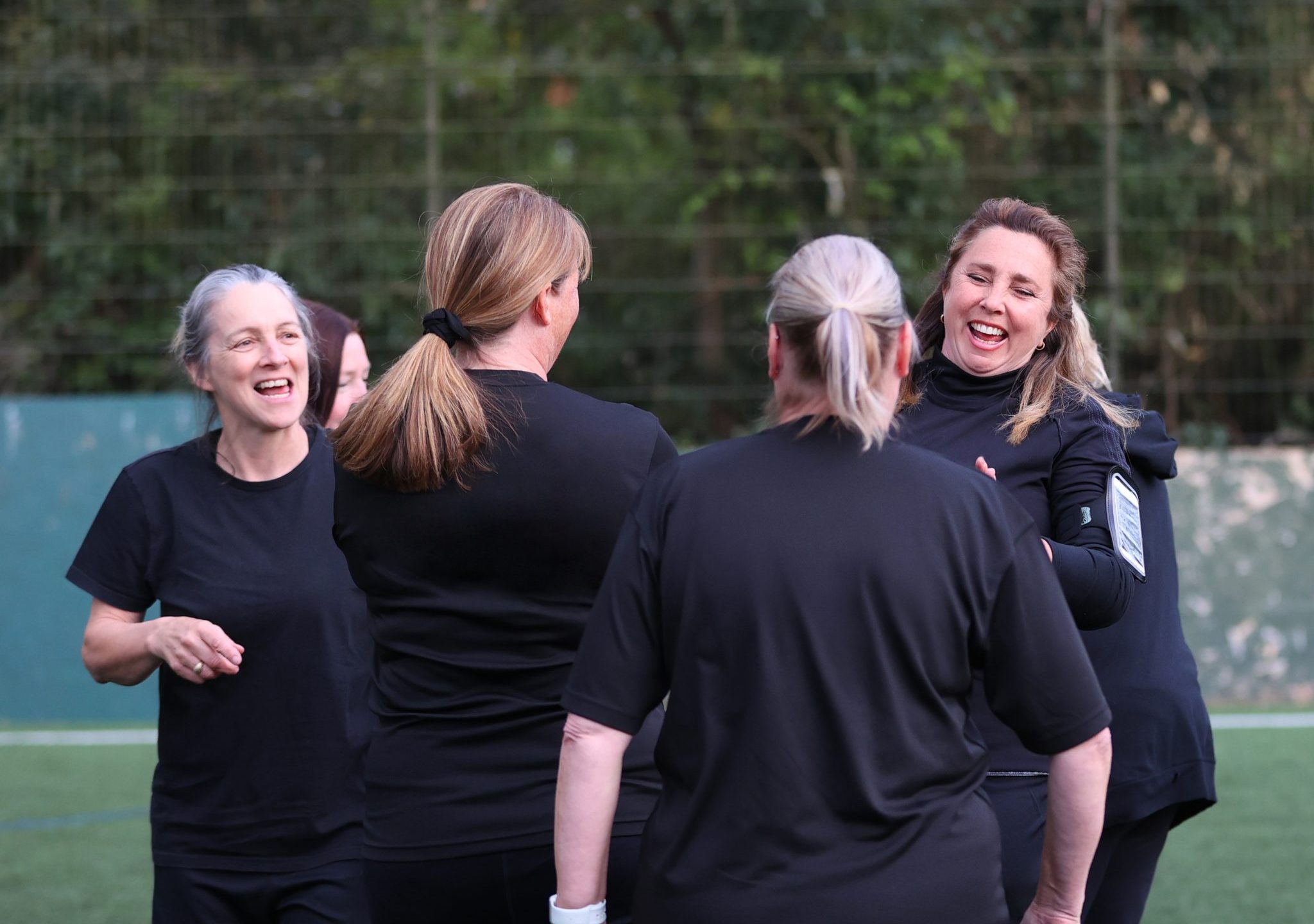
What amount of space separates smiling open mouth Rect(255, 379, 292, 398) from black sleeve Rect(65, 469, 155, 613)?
0.31 meters

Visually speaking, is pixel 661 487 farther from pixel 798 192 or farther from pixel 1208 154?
pixel 1208 154

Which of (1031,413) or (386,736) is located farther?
(1031,413)

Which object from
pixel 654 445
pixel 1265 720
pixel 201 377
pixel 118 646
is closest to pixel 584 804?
pixel 654 445

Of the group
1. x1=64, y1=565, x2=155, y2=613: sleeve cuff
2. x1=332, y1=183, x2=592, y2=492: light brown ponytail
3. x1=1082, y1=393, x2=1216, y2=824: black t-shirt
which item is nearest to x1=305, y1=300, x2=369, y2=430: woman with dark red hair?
x1=64, y1=565, x2=155, y2=613: sleeve cuff

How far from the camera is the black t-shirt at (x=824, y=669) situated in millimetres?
1857

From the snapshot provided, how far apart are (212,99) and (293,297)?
6520 mm

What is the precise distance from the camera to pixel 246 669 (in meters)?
2.87

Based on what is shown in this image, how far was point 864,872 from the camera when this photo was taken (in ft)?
6.05

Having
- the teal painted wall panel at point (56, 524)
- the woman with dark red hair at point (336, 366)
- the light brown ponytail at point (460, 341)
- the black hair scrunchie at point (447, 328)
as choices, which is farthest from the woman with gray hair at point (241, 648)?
the teal painted wall panel at point (56, 524)

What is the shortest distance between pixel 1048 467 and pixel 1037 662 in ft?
2.67

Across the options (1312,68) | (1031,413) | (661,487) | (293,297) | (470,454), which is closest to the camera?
(661,487)

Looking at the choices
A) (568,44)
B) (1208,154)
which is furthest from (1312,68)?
(568,44)

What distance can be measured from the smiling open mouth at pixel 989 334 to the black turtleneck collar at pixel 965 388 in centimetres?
6

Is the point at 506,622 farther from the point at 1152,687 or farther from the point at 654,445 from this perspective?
the point at 1152,687
